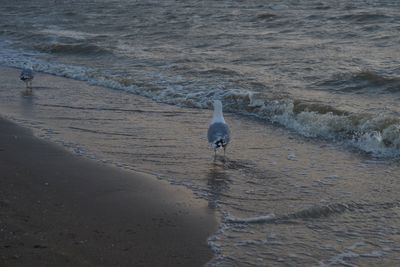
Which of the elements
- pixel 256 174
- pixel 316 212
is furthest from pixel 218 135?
pixel 316 212

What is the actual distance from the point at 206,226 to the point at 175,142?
9.55ft

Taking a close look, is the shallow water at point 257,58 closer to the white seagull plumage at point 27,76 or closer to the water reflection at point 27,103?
the white seagull plumage at point 27,76

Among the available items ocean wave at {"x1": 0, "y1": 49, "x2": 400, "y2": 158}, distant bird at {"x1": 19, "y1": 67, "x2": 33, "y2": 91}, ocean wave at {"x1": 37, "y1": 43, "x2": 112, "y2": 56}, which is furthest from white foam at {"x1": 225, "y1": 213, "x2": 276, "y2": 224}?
ocean wave at {"x1": 37, "y1": 43, "x2": 112, "y2": 56}

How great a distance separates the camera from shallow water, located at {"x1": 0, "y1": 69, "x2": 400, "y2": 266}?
4.61 m

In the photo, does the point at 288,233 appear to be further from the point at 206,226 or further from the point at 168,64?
the point at 168,64

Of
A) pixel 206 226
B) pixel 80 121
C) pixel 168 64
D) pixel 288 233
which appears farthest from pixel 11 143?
pixel 168 64

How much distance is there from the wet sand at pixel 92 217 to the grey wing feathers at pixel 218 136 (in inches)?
38.3

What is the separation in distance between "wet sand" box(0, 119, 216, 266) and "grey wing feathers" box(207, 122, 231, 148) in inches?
38.3

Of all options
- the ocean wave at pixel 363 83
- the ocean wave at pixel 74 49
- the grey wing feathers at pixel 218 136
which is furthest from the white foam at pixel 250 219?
the ocean wave at pixel 74 49

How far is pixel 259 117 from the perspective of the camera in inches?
380

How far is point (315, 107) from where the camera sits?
946 cm

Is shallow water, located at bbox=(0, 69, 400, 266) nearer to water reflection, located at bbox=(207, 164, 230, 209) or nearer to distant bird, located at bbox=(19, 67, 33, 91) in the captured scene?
water reflection, located at bbox=(207, 164, 230, 209)

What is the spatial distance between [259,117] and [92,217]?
5.18m

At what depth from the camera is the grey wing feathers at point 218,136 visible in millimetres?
6820
